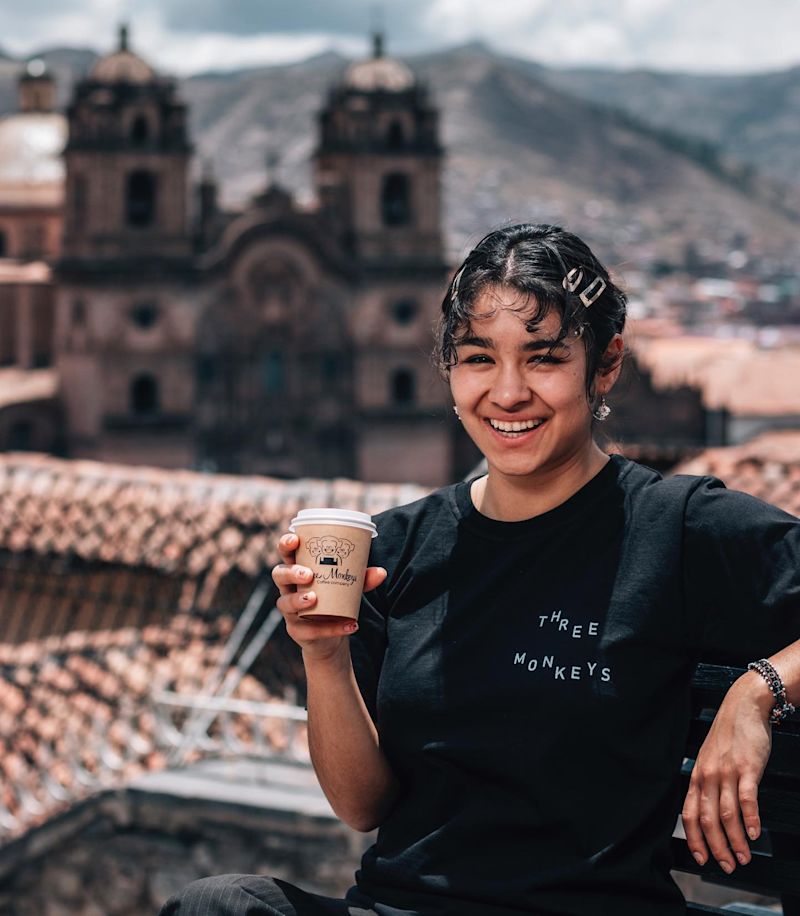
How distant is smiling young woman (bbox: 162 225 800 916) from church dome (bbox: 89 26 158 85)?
103 ft

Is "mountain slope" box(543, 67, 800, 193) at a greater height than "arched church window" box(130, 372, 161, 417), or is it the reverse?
"mountain slope" box(543, 67, 800, 193)

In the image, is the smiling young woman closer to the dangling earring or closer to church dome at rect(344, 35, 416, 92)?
the dangling earring

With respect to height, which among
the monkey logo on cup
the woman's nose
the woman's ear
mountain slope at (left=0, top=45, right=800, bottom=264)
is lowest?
the monkey logo on cup

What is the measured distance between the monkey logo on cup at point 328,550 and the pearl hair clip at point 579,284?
1.85ft

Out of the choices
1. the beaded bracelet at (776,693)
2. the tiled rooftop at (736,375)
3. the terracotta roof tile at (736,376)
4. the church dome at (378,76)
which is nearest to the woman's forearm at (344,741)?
the beaded bracelet at (776,693)

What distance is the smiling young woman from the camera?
2479 mm

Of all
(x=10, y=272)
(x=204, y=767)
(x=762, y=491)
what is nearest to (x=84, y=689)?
(x=204, y=767)

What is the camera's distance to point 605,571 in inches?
102

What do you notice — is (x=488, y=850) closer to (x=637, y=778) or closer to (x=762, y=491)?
(x=637, y=778)

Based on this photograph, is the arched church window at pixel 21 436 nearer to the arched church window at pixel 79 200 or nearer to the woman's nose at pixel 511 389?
→ the arched church window at pixel 79 200

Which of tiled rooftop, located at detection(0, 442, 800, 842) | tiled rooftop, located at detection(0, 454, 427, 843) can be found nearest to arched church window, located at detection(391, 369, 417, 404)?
tiled rooftop, located at detection(0, 442, 800, 842)

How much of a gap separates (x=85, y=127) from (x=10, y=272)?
166 inches

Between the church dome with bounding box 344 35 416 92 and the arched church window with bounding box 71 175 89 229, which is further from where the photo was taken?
the church dome with bounding box 344 35 416 92

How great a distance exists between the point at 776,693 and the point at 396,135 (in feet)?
107
